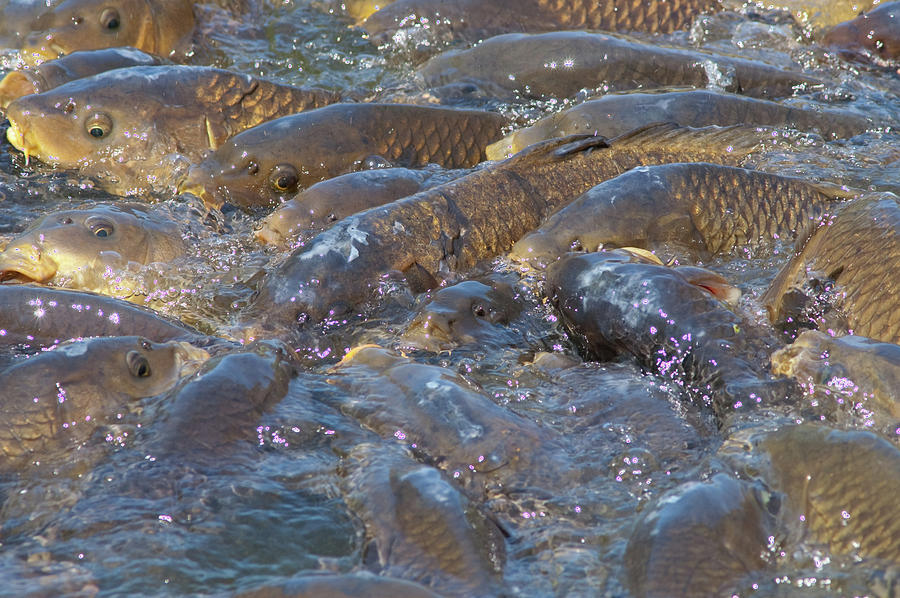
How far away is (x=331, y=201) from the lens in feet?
17.8

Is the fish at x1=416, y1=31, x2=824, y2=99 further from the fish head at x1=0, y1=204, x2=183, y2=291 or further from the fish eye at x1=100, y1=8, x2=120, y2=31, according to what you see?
the fish head at x1=0, y1=204, x2=183, y2=291

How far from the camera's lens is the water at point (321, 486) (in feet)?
10.0

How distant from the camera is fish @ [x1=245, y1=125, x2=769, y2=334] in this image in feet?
15.5

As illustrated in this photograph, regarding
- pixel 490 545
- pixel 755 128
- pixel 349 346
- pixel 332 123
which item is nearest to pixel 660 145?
pixel 755 128

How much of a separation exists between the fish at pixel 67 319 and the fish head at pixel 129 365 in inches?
11.8

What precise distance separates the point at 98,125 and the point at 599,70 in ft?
11.0

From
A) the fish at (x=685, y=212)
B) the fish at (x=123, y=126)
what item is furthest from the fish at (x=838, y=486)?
the fish at (x=123, y=126)

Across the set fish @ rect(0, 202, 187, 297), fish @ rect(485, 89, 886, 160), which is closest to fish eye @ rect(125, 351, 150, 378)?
fish @ rect(0, 202, 187, 297)

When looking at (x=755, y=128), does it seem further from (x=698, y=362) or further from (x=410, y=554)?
(x=410, y=554)

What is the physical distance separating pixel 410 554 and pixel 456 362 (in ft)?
5.11

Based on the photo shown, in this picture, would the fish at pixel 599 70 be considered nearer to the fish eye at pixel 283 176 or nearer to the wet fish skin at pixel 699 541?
the fish eye at pixel 283 176

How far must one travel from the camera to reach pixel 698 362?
4062 millimetres

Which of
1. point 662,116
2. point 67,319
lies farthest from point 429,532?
point 662,116

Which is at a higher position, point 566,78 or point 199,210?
point 566,78
